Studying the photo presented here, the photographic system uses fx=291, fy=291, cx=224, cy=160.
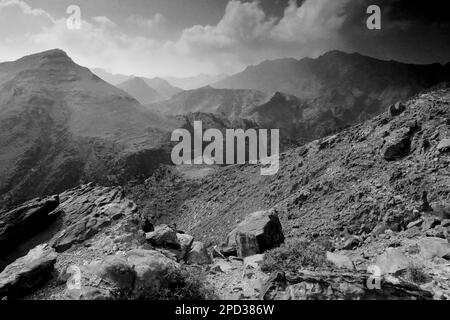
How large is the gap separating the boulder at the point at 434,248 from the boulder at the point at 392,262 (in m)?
0.65

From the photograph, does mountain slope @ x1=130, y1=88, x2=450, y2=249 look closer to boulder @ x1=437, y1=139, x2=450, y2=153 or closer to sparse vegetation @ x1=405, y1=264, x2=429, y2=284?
boulder @ x1=437, y1=139, x2=450, y2=153

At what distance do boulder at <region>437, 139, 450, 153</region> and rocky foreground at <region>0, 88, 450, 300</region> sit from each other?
0.08 metres

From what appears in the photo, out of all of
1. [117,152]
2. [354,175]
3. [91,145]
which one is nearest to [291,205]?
[354,175]

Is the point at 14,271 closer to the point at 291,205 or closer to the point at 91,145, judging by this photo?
the point at 291,205

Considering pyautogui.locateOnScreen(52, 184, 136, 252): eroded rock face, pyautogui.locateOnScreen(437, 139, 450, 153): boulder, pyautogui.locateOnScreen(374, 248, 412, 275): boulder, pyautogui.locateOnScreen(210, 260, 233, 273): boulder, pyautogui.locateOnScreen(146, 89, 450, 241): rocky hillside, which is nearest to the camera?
pyautogui.locateOnScreen(374, 248, 412, 275): boulder

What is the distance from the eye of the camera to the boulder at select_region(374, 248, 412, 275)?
A: 351 inches

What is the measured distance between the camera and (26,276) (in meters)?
8.46

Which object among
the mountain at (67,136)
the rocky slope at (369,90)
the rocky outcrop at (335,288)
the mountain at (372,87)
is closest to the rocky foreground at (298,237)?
the rocky outcrop at (335,288)

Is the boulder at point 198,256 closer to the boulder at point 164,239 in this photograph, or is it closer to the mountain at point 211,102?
the boulder at point 164,239

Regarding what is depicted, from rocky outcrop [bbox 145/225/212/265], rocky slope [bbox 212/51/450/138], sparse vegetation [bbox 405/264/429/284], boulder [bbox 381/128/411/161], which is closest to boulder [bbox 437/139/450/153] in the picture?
boulder [bbox 381/128/411/161]

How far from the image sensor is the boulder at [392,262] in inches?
351

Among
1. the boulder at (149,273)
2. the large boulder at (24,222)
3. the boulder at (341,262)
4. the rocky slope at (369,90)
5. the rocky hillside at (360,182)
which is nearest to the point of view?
the boulder at (149,273)
